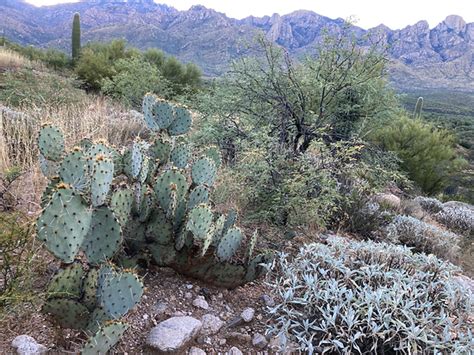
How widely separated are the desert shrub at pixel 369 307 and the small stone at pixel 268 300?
2.9 inches

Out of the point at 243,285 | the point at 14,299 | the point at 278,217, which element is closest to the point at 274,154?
the point at 278,217

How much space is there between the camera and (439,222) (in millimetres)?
8477

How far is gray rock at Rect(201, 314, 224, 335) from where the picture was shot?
2.67 metres

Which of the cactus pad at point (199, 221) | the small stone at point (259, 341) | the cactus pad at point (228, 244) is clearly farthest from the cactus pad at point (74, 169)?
the small stone at point (259, 341)

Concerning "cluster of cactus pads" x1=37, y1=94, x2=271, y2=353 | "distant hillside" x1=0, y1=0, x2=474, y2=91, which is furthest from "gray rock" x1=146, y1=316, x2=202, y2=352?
"distant hillside" x1=0, y1=0, x2=474, y2=91

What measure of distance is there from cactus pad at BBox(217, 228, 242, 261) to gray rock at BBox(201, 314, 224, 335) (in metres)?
0.50

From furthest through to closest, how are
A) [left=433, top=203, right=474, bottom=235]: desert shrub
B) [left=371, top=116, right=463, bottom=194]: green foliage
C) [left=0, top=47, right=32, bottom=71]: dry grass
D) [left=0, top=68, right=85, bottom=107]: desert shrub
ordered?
[left=0, top=47, right=32, bottom=71]: dry grass → [left=371, top=116, right=463, bottom=194]: green foliage → [left=433, top=203, right=474, bottom=235]: desert shrub → [left=0, top=68, right=85, bottom=107]: desert shrub

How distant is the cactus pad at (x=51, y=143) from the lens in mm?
3135

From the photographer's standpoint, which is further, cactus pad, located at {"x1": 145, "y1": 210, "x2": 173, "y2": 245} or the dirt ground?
cactus pad, located at {"x1": 145, "y1": 210, "x2": 173, "y2": 245}

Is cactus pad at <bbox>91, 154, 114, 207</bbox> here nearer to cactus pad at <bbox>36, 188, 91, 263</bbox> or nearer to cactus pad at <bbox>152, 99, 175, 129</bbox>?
cactus pad at <bbox>36, 188, 91, 263</bbox>

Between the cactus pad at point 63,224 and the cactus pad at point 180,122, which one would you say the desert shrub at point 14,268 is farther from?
the cactus pad at point 180,122

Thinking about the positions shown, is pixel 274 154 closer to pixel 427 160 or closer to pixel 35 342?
pixel 35 342

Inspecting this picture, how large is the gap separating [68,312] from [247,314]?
4.09ft

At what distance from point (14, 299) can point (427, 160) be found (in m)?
12.4
